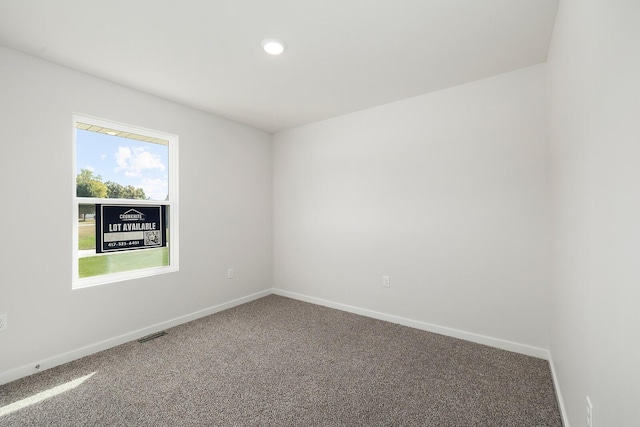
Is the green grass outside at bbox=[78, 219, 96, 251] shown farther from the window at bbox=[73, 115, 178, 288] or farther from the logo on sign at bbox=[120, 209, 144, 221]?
the logo on sign at bbox=[120, 209, 144, 221]

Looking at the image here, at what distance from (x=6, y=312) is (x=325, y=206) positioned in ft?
9.96

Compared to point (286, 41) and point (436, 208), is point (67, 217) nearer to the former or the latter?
point (286, 41)

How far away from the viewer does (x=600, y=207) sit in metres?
1.06

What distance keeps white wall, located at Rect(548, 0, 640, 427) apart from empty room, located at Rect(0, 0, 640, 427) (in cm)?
1

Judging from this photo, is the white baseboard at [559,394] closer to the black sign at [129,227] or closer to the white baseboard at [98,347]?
the white baseboard at [98,347]

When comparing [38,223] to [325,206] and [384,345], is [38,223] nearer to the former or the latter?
[325,206]

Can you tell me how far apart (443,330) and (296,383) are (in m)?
1.64

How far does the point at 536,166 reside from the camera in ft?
7.98

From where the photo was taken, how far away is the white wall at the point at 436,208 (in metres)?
2.48

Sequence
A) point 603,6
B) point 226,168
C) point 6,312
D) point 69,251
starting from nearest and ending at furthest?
1. point 603,6
2. point 6,312
3. point 69,251
4. point 226,168

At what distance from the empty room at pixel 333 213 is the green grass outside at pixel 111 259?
0.8 inches

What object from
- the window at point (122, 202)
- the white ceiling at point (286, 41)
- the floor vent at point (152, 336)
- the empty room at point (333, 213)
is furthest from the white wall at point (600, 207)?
the window at point (122, 202)

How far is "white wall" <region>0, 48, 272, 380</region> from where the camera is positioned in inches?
84.5

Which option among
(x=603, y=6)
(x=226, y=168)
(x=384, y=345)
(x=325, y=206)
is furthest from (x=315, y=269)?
(x=603, y=6)
